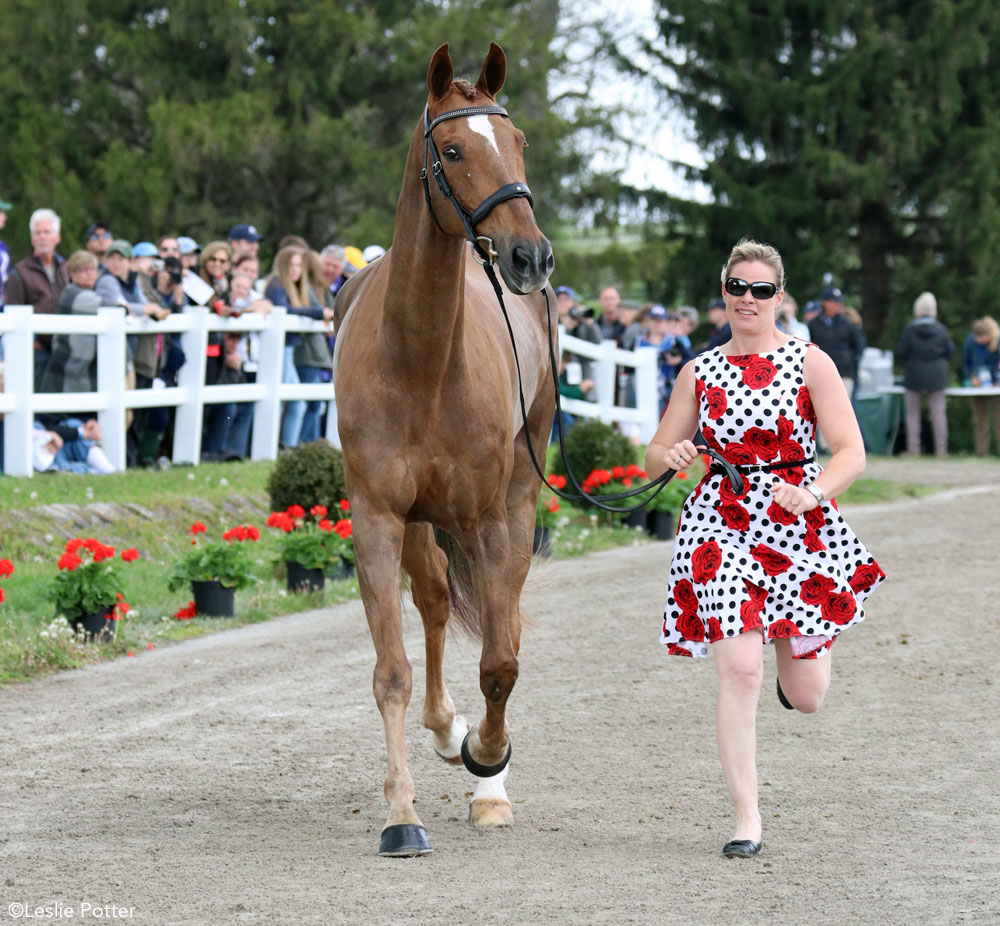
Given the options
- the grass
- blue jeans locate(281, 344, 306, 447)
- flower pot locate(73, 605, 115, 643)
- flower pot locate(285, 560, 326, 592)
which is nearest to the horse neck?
the grass

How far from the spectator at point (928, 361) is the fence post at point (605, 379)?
5.50 m

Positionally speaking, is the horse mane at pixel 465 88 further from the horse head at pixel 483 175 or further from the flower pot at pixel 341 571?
the flower pot at pixel 341 571

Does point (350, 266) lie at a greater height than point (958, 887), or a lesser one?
greater

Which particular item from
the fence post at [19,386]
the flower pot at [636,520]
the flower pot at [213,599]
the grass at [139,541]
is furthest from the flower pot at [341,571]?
the flower pot at [636,520]

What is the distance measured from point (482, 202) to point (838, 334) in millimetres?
14364

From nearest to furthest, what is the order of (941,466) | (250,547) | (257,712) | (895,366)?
(257,712) → (250,547) → (941,466) → (895,366)

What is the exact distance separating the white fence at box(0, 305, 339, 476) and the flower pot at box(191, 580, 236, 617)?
2.75 m

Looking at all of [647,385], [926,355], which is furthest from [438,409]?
[926,355]

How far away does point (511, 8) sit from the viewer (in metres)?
20.7

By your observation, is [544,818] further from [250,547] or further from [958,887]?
[250,547]

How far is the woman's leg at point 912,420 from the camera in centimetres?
2003

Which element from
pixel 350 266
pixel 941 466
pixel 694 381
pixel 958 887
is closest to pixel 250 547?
pixel 350 266

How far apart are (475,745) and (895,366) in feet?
71.1

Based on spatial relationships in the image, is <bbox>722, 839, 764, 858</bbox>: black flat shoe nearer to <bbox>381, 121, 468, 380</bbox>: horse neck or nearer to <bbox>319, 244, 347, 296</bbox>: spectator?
<bbox>381, 121, 468, 380</bbox>: horse neck
